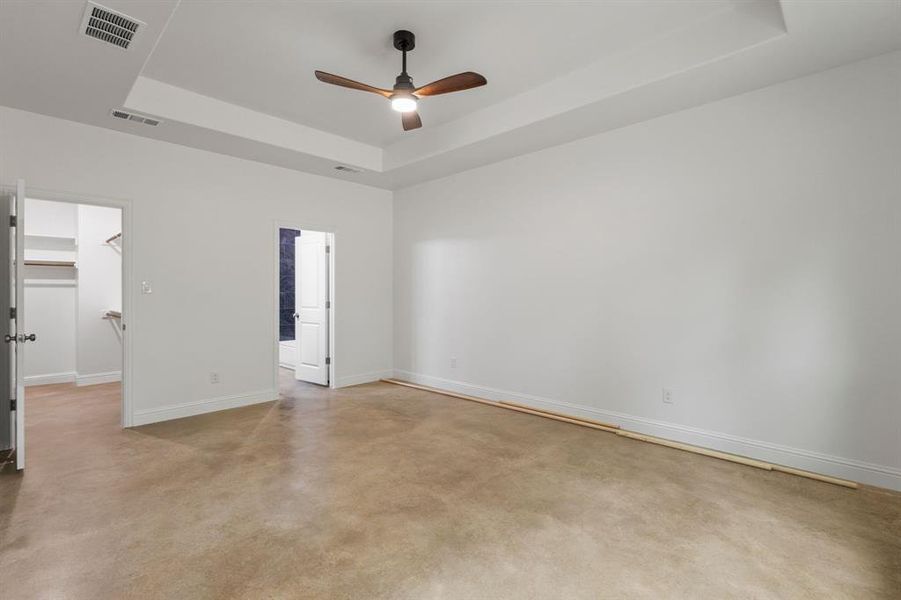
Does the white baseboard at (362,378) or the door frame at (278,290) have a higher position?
the door frame at (278,290)

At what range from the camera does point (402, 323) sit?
6379 millimetres

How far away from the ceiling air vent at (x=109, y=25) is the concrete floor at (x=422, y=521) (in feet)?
9.43

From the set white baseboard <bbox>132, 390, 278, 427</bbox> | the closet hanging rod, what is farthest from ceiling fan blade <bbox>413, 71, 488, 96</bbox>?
the closet hanging rod

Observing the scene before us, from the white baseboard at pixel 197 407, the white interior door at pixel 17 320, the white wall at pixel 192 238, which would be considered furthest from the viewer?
the white baseboard at pixel 197 407

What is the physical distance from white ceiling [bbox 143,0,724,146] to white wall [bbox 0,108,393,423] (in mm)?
1008

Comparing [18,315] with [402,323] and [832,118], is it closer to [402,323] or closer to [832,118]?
[402,323]

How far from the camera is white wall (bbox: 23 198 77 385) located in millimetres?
5848

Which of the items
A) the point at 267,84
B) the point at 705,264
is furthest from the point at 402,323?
the point at 705,264

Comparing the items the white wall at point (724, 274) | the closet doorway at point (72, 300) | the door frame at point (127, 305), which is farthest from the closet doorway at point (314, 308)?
the closet doorway at point (72, 300)

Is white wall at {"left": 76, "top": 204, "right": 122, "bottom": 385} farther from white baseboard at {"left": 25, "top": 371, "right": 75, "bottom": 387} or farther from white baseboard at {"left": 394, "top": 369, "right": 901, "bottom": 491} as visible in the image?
white baseboard at {"left": 394, "top": 369, "right": 901, "bottom": 491}

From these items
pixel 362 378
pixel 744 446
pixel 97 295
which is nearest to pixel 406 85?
pixel 744 446

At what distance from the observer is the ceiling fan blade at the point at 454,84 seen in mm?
2875

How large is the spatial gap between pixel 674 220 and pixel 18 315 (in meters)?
5.27

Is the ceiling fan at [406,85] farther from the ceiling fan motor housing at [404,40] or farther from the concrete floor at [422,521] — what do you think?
the concrete floor at [422,521]
